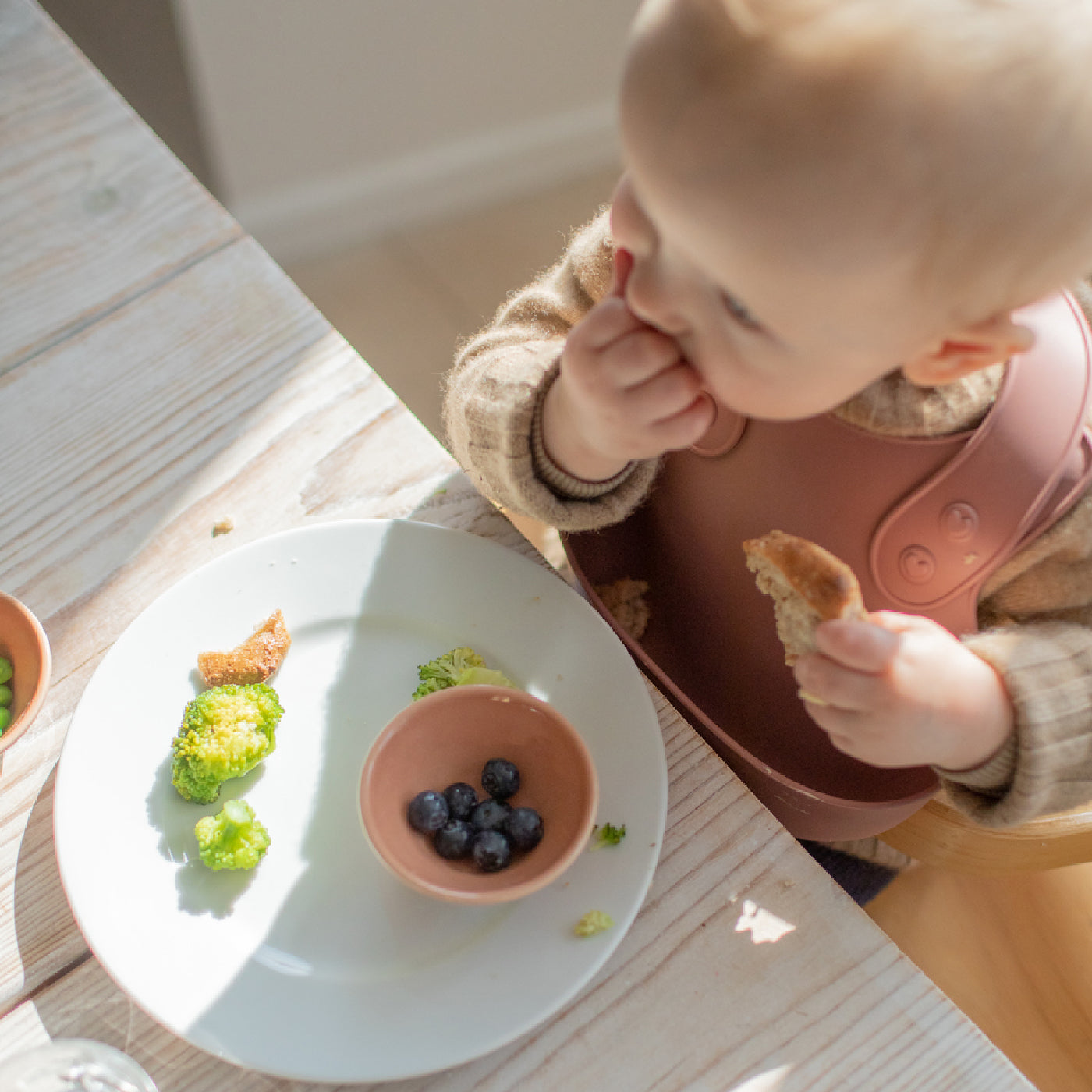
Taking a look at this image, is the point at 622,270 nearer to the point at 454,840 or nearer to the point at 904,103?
the point at 904,103

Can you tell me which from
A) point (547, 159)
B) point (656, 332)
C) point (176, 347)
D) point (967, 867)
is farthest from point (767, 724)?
point (547, 159)

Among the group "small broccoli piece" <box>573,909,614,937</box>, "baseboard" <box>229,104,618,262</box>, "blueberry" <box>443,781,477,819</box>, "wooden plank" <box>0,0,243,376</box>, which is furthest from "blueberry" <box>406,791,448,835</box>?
"baseboard" <box>229,104,618,262</box>

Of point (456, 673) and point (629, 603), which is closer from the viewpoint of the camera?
point (456, 673)

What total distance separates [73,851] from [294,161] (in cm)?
183

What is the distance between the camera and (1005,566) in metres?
0.74

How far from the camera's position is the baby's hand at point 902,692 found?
66cm

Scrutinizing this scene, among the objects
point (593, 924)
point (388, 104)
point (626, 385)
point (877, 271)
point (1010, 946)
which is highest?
point (877, 271)

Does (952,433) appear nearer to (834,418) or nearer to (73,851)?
(834,418)

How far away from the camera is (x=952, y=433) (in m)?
0.72

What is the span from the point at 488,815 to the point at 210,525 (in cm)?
35

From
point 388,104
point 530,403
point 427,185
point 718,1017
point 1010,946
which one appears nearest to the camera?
point 718,1017

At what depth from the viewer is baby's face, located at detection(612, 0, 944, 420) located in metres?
0.48

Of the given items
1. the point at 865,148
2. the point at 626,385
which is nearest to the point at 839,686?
the point at 626,385

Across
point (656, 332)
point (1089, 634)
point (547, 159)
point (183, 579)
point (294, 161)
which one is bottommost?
point (547, 159)
